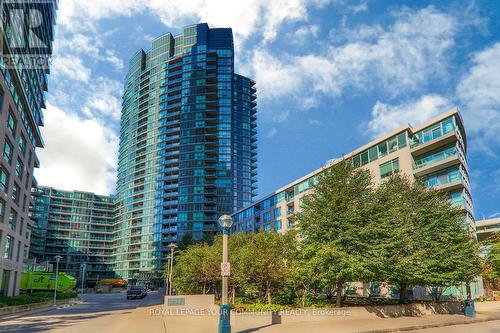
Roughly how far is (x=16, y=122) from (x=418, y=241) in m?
43.1

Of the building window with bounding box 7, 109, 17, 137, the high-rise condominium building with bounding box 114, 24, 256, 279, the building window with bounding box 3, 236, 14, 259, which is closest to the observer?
the building window with bounding box 7, 109, 17, 137

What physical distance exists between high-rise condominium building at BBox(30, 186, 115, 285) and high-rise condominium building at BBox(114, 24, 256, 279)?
72.1 feet

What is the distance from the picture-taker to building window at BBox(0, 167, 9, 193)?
38.3 m

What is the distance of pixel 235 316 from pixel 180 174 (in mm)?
108102

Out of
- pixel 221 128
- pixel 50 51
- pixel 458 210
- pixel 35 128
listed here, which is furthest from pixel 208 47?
pixel 458 210

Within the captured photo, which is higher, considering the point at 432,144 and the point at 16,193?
the point at 432,144

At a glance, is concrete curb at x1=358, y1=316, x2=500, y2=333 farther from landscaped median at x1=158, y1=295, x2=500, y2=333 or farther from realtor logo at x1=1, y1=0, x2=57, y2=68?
realtor logo at x1=1, y1=0, x2=57, y2=68

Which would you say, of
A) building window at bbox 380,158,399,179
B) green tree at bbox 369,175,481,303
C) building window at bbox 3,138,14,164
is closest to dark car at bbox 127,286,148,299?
building window at bbox 3,138,14,164

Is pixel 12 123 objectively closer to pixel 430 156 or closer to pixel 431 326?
pixel 431 326

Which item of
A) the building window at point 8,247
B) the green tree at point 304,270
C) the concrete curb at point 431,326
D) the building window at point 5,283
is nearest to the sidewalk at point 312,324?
the concrete curb at point 431,326

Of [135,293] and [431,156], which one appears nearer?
[431,156]

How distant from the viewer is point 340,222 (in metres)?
25.1

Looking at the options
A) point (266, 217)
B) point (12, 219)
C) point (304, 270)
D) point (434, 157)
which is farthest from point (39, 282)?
point (434, 157)

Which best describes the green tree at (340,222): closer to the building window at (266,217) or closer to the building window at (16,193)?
the building window at (16,193)
